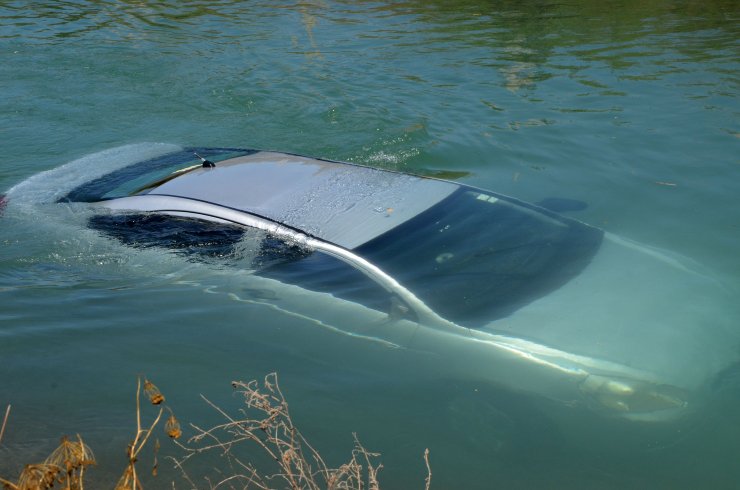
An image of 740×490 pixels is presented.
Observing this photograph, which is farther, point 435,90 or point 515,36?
point 515,36

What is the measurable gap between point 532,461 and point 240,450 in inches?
51.1

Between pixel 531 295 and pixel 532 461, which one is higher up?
pixel 531 295

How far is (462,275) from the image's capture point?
4793 millimetres

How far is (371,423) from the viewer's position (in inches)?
170

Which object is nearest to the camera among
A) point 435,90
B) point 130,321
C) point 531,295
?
point 531,295

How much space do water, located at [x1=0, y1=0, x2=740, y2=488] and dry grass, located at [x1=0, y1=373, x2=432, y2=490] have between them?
0.17 metres

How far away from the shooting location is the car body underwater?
4.27m

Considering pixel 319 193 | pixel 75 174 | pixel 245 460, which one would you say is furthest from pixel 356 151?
pixel 245 460

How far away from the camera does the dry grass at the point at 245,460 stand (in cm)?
261

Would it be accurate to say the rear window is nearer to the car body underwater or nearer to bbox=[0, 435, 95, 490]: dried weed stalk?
the car body underwater

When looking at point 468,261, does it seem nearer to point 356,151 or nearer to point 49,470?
point 49,470

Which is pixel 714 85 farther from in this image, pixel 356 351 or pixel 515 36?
pixel 356 351

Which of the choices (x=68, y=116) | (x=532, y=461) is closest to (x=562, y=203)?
(x=532, y=461)

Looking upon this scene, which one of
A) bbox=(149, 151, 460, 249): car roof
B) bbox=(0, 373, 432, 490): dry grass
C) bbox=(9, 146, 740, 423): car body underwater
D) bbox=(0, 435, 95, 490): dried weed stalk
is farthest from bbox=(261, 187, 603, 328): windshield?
bbox=(0, 435, 95, 490): dried weed stalk
